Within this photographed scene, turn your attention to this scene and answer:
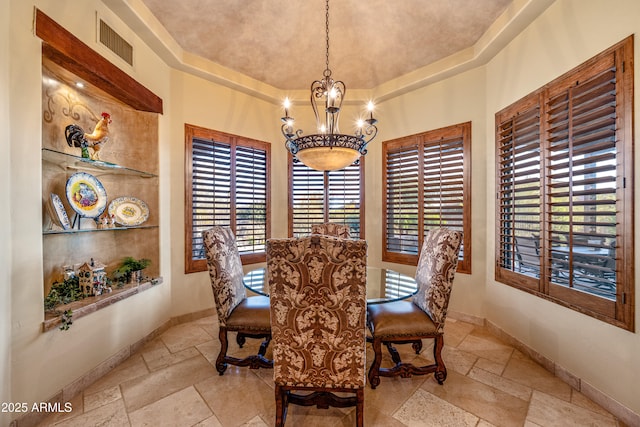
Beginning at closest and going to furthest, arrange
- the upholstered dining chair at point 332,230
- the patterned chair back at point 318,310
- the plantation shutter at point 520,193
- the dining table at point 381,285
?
the patterned chair back at point 318,310
the dining table at point 381,285
the plantation shutter at point 520,193
the upholstered dining chair at point 332,230

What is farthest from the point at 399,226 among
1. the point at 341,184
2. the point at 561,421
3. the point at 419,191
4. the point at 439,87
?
the point at 561,421

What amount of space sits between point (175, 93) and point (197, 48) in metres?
0.53

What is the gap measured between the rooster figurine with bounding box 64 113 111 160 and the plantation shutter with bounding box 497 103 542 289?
3587mm

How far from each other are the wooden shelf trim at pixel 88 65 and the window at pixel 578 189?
11.4ft

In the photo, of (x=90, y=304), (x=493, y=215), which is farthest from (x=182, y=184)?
(x=493, y=215)

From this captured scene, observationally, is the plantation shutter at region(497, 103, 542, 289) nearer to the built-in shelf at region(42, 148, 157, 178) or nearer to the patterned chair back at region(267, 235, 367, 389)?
the patterned chair back at region(267, 235, 367, 389)

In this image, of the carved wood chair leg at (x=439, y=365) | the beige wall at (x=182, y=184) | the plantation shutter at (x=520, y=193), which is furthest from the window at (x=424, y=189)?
the carved wood chair leg at (x=439, y=365)

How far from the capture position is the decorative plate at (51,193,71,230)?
6.35 ft

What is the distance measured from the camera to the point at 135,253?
273 cm

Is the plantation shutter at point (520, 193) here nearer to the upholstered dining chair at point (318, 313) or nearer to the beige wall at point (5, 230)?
the upholstered dining chair at point (318, 313)

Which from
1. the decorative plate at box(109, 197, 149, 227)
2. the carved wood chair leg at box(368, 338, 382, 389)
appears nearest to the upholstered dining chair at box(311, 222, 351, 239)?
the carved wood chair leg at box(368, 338, 382, 389)

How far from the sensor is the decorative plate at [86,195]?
210 centimetres

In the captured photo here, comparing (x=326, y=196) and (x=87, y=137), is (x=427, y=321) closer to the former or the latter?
(x=326, y=196)

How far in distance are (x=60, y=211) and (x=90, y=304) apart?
704 mm
